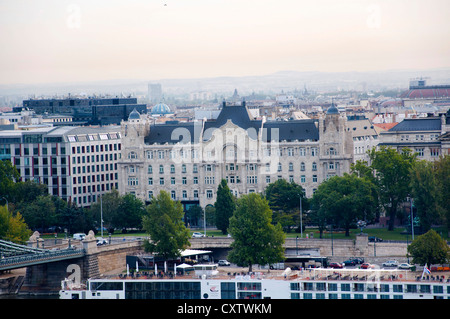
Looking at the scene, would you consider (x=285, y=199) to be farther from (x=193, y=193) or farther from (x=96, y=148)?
(x=96, y=148)

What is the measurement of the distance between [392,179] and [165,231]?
75.8 feet

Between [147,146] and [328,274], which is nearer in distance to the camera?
[328,274]

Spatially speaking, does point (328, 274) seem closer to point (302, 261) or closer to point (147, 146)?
point (302, 261)

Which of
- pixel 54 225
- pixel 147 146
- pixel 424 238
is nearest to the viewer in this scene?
pixel 424 238

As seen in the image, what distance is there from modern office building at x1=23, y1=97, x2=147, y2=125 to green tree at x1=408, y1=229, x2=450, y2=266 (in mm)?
73482

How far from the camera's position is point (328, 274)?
240ft

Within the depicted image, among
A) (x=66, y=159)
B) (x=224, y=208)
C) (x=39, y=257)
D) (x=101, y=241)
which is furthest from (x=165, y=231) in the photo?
(x=66, y=159)

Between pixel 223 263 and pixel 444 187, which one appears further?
pixel 444 187

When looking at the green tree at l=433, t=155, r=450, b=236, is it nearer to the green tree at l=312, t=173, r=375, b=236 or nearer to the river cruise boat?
the green tree at l=312, t=173, r=375, b=236

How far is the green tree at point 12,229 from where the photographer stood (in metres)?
91.8

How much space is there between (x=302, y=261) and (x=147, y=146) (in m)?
30.7

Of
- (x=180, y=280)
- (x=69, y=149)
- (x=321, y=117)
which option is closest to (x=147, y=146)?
(x=69, y=149)

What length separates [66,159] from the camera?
388 feet

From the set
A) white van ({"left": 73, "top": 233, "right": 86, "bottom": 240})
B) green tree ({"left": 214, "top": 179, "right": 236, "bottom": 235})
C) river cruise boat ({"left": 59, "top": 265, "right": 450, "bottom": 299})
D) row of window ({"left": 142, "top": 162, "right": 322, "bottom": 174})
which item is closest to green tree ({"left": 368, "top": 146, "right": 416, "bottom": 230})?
row of window ({"left": 142, "top": 162, "right": 322, "bottom": 174})
